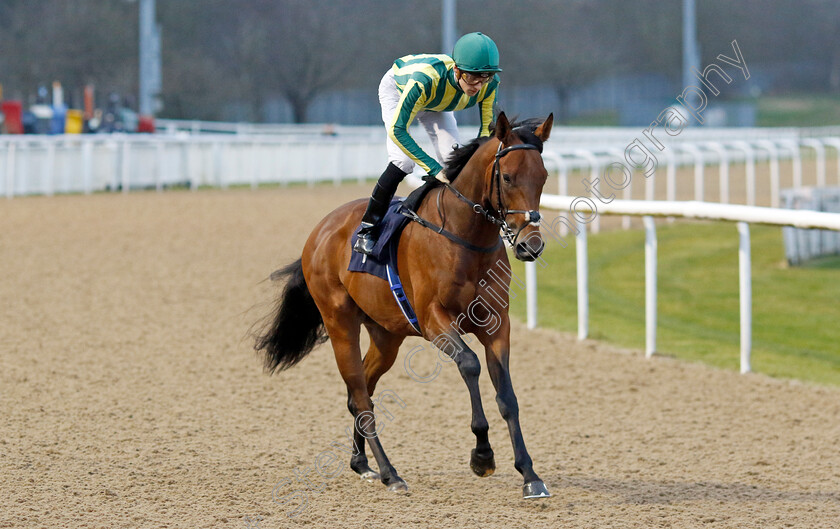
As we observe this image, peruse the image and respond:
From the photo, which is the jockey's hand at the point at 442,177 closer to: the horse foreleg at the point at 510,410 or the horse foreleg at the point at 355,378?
the horse foreleg at the point at 510,410

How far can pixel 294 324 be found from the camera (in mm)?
5156

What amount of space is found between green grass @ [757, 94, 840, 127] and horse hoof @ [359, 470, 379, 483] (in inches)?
1984

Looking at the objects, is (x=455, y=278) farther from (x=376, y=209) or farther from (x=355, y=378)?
(x=355, y=378)

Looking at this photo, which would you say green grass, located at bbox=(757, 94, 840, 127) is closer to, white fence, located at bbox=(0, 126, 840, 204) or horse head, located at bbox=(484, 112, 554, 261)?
white fence, located at bbox=(0, 126, 840, 204)

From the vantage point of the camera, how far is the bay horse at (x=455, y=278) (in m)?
3.78

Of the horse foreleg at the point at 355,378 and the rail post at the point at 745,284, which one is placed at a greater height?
the rail post at the point at 745,284

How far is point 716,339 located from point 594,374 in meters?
1.59

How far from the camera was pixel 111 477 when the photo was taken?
4.44 meters

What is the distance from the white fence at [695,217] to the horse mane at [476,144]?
2570 millimetres

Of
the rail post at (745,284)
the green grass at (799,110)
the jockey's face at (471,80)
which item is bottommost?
the rail post at (745,284)

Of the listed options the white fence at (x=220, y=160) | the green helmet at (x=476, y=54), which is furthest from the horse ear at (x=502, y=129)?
the white fence at (x=220, y=160)

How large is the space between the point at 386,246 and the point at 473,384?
79cm

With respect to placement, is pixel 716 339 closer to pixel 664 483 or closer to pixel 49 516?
pixel 664 483

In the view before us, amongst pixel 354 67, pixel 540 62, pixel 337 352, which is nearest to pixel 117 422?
pixel 337 352
